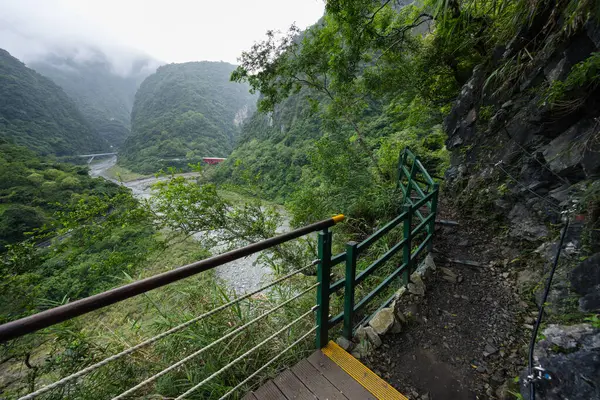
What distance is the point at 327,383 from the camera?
173 centimetres

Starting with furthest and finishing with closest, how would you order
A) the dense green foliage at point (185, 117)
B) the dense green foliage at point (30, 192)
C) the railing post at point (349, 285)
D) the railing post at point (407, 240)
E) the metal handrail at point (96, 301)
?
the dense green foliage at point (185, 117)
the dense green foliage at point (30, 192)
the railing post at point (407, 240)
the railing post at point (349, 285)
the metal handrail at point (96, 301)

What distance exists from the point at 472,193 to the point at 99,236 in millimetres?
6759

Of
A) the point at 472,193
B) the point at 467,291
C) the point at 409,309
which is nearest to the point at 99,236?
the point at 409,309

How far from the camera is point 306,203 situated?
5668mm

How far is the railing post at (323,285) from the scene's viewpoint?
5.44ft

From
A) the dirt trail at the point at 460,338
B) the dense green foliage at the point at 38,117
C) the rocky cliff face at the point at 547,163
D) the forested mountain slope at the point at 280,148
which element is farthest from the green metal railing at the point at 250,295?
the dense green foliage at the point at 38,117

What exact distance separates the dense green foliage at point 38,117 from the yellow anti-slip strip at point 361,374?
62564 mm

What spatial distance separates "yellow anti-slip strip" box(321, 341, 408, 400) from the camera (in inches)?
65.9

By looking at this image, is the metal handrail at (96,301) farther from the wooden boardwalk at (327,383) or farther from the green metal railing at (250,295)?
the wooden boardwalk at (327,383)

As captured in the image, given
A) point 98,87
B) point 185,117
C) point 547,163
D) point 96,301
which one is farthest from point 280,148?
point 98,87

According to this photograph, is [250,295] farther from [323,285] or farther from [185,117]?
[185,117]

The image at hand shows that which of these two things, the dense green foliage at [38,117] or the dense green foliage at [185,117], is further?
the dense green foliage at [185,117]

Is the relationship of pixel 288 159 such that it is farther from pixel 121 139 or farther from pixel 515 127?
pixel 121 139

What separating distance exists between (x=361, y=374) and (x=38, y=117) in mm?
84061
